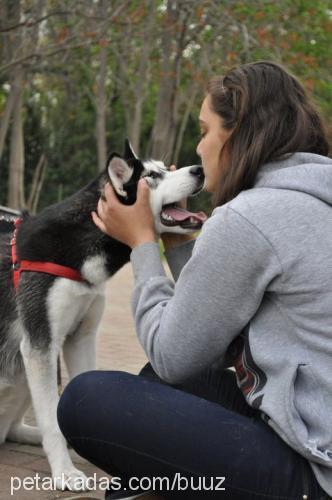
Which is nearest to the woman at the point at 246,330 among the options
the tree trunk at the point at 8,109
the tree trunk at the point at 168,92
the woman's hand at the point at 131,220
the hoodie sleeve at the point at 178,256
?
the woman's hand at the point at 131,220

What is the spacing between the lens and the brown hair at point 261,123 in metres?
2.34

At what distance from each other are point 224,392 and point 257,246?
2.91ft

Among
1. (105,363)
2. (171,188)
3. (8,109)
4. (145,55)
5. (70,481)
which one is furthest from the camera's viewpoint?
(145,55)

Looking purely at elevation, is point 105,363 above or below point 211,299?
below

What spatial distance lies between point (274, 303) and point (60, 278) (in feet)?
4.70

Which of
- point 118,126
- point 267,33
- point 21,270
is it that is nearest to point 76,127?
point 118,126

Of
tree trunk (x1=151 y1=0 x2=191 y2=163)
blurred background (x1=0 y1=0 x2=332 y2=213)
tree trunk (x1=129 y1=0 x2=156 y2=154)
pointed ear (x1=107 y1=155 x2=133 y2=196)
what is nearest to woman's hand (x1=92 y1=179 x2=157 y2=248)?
pointed ear (x1=107 y1=155 x2=133 y2=196)

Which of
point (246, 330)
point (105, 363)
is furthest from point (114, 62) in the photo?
point (246, 330)

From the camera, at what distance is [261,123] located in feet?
7.71

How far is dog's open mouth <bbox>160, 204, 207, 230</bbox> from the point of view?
3238 mm

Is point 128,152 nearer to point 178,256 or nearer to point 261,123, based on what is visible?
point 178,256

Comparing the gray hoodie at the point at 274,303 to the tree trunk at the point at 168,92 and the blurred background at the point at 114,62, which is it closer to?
the blurred background at the point at 114,62

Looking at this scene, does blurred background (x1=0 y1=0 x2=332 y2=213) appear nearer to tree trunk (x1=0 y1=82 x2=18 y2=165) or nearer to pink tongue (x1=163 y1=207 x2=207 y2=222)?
tree trunk (x1=0 y1=82 x2=18 y2=165)

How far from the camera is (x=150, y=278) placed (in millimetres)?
2482
